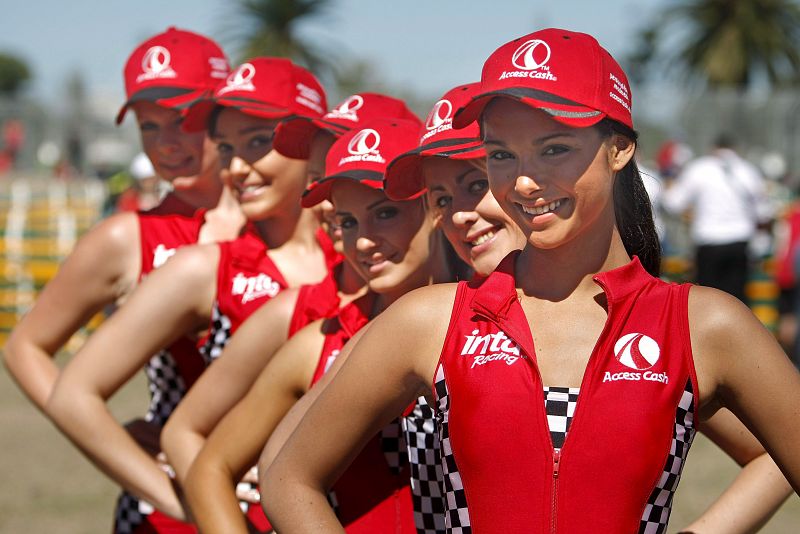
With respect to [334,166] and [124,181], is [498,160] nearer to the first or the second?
[334,166]

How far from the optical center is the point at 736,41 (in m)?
38.8

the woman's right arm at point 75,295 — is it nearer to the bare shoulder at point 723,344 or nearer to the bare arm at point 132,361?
the bare arm at point 132,361

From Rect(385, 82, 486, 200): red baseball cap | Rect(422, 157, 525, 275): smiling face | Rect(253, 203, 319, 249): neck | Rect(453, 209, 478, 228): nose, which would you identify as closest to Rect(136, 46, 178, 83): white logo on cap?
Rect(253, 203, 319, 249): neck

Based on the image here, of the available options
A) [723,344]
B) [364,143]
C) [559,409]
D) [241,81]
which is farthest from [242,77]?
[723,344]

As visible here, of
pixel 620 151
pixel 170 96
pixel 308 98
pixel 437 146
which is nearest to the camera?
pixel 620 151

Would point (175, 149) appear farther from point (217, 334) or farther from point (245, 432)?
point (245, 432)

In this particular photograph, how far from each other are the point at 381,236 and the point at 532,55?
0.85m

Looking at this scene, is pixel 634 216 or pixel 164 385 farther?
pixel 164 385

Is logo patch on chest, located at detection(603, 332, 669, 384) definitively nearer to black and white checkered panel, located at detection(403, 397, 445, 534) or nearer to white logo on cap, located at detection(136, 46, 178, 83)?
black and white checkered panel, located at detection(403, 397, 445, 534)

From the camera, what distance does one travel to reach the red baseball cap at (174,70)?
4.07m

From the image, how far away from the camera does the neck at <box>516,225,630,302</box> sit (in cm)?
228

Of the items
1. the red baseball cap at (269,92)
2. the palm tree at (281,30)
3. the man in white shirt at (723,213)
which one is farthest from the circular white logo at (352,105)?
the palm tree at (281,30)

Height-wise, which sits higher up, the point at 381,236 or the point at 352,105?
the point at 352,105

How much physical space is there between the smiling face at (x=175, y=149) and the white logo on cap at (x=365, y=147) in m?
1.28
